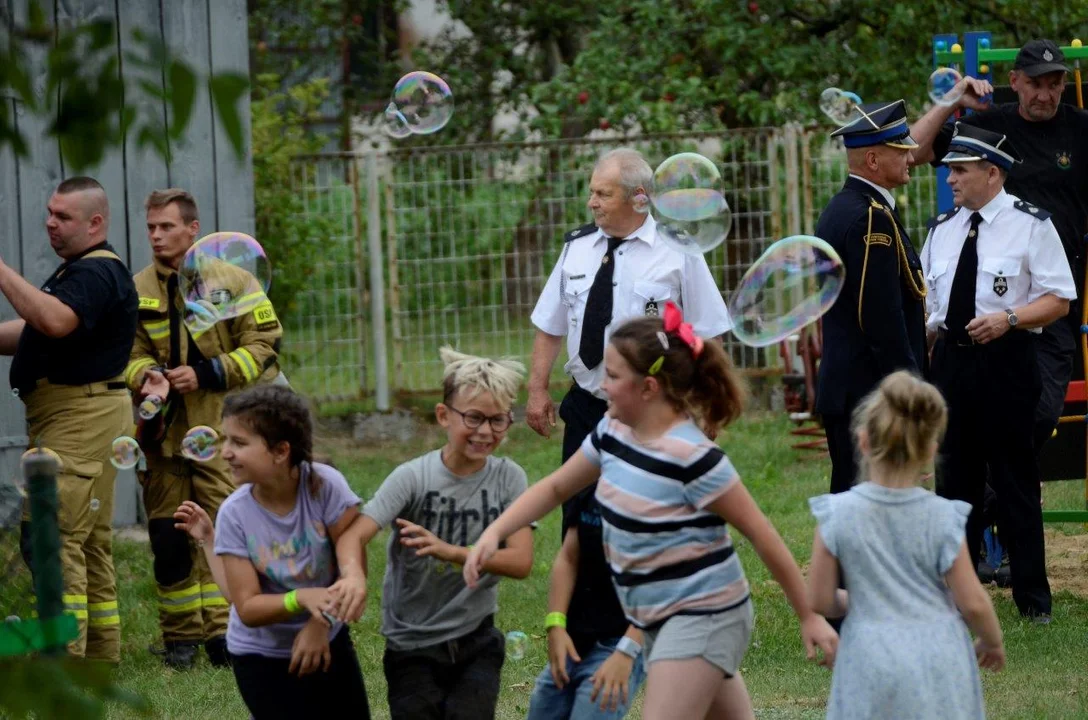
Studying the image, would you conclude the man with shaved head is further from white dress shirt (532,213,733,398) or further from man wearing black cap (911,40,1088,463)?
man wearing black cap (911,40,1088,463)

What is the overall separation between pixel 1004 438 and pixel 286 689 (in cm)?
381

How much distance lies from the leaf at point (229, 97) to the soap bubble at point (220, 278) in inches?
187

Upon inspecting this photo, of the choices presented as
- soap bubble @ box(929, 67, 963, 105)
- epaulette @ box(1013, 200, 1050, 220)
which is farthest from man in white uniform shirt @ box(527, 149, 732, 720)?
soap bubble @ box(929, 67, 963, 105)

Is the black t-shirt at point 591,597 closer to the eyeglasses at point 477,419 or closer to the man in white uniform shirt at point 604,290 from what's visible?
the eyeglasses at point 477,419

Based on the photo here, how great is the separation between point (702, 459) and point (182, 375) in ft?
11.3

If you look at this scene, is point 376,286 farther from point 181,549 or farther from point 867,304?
point 867,304

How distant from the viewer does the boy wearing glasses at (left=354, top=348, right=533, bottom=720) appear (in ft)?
14.9

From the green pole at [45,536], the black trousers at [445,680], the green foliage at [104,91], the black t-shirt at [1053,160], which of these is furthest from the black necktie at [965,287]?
the green foliage at [104,91]

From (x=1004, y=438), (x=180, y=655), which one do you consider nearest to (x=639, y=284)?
(x=1004, y=438)

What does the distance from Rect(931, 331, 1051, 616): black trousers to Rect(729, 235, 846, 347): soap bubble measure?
1.28 metres

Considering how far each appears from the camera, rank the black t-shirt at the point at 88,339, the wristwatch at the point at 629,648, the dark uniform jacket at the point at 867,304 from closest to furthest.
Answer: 1. the wristwatch at the point at 629,648
2. the dark uniform jacket at the point at 867,304
3. the black t-shirt at the point at 88,339

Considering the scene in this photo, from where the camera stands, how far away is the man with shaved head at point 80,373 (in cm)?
659

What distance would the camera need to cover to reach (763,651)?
6.75 metres

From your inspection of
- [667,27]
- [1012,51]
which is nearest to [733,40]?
[667,27]
